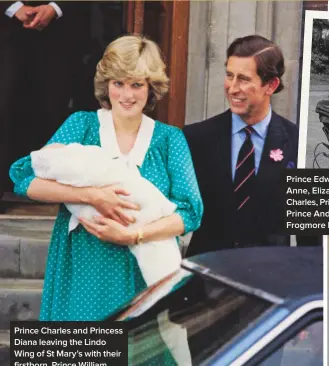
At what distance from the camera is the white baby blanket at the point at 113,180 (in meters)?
4.18

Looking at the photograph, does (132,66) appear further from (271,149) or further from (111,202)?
(271,149)

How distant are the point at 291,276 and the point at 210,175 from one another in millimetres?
1039

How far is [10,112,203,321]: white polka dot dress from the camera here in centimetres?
425

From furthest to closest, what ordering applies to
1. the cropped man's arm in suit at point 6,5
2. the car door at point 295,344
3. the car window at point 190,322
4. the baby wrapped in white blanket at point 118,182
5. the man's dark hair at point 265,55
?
the cropped man's arm in suit at point 6,5 → the man's dark hair at point 265,55 → the baby wrapped in white blanket at point 118,182 → the car window at point 190,322 → the car door at point 295,344

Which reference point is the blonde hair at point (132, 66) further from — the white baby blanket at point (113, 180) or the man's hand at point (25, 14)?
the man's hand at point (25, 14)

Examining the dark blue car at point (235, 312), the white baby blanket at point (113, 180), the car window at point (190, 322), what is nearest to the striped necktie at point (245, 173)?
the white baby blanket at point (113, 180)

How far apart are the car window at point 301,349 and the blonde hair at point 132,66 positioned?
1.54 m

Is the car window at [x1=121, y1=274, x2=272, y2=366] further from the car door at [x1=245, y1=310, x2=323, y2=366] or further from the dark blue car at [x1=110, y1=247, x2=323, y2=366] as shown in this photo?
the car door at [x1=245, y1=310, x2=323, y2=366]

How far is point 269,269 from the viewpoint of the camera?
11.9 feet

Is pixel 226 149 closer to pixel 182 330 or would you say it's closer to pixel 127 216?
pixel 127 216

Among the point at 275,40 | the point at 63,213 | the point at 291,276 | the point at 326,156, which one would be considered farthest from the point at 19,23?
the point at 291,276

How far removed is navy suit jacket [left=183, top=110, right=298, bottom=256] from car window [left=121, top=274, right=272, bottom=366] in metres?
0.65

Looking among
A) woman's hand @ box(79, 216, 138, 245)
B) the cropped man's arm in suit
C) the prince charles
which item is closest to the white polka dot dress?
woman's hand @ box(79, 216, 138, 245)

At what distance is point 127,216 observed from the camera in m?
4.23
